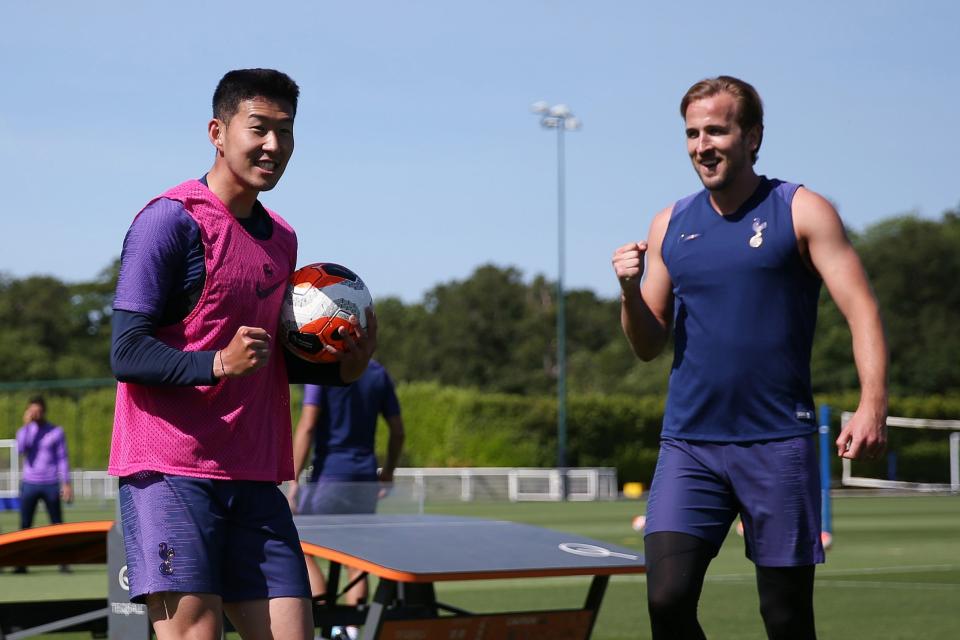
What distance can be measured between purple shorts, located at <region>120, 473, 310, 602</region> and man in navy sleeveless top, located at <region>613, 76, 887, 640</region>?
1.44 metres

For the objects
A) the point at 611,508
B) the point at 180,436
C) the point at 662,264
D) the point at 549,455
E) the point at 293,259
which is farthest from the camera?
the point at 549,455

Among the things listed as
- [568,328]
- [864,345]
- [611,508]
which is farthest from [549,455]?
[568,328]

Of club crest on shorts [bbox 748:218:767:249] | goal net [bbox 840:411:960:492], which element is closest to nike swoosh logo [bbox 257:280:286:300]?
club crest on shorts [bbox 748:218:767:249]

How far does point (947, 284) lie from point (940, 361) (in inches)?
246

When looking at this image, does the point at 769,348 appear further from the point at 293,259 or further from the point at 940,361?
the point at 940,361

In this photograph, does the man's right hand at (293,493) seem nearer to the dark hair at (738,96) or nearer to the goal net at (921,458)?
the dark hair at (738,96)

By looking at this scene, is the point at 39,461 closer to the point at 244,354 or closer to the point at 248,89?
the point at 248,89

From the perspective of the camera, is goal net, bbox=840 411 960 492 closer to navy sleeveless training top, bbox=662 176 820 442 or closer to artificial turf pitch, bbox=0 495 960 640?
artificial turf pitch, bbox=0 495 960 640

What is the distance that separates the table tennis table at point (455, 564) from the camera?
6.57m

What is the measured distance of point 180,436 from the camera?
158 inches

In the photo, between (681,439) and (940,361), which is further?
(940,361)

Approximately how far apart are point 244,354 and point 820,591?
1000 cm

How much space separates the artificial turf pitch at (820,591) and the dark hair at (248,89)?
619cm

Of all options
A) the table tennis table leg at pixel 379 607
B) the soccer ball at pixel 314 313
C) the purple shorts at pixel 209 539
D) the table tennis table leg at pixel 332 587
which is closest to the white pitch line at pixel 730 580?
the table tennis table leg at pixel 332 587
